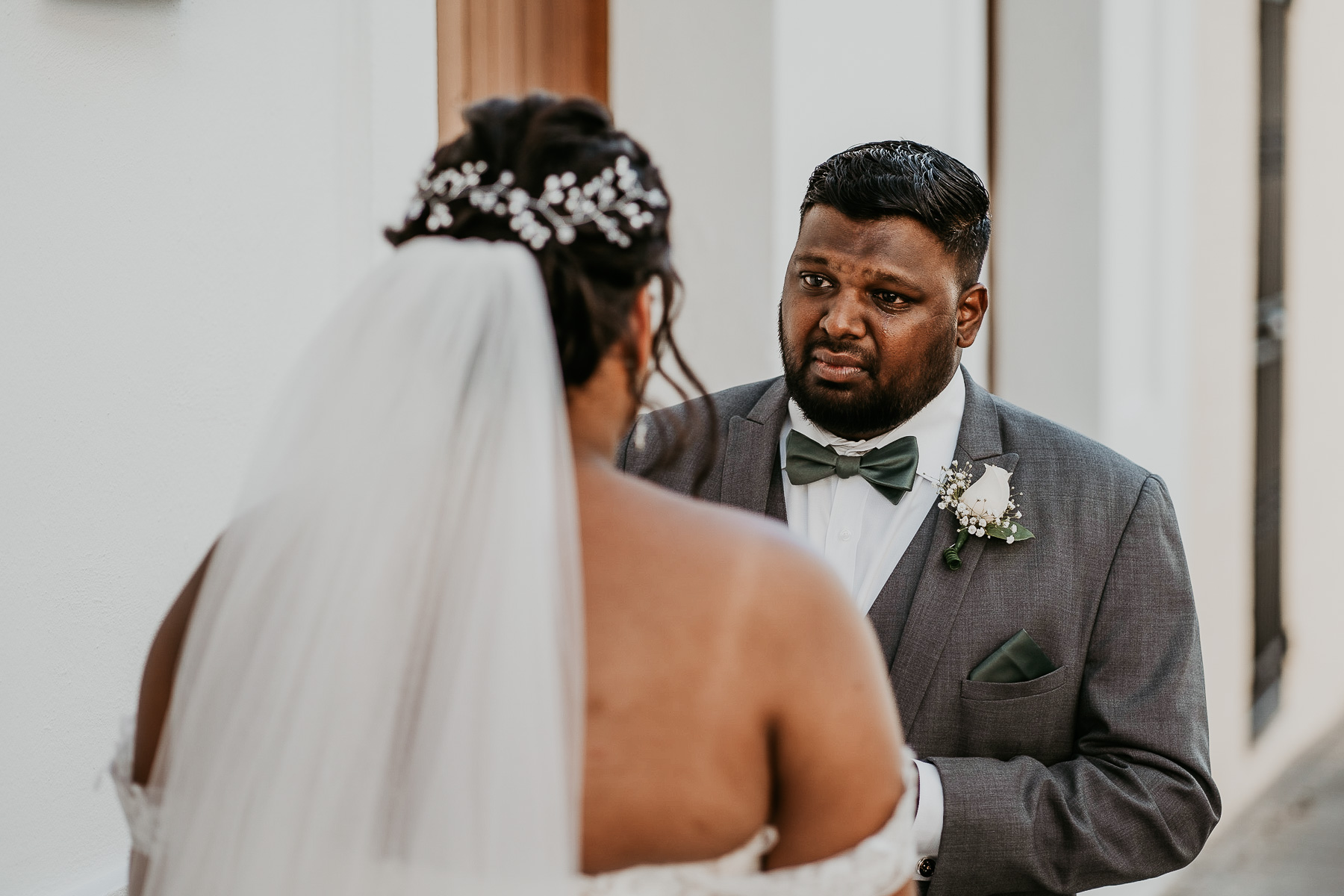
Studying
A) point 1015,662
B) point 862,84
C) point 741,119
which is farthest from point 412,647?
point 862,84

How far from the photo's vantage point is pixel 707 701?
1.41m

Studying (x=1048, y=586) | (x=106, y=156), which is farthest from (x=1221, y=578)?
(x=106, y=156)

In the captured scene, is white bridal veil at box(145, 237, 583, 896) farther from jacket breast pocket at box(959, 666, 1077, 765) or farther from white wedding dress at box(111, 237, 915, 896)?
jacket breast pocket at box(959, 666, 1077, 765)

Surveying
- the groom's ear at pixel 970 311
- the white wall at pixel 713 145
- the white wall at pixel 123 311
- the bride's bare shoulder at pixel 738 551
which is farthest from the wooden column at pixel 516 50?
the bride's bare shoulder at pixel 738 551

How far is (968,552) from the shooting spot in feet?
7.81

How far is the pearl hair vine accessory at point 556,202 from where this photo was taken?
1.49 m

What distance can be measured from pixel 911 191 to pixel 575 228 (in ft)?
3.68

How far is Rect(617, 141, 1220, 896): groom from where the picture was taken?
88.4 inches

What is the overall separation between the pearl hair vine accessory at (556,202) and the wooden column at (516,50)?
1.57m

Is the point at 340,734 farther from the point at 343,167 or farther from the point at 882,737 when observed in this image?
the point at 343,167

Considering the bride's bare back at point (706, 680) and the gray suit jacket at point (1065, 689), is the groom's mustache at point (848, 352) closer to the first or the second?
the gray suit jacket at point (1065, 689)

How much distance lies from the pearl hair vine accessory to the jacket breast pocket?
3.73 feet

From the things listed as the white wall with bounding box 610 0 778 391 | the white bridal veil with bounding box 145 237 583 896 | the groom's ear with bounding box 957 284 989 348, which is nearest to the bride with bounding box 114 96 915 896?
the white bridal veil with bounding box 145 237 583 896

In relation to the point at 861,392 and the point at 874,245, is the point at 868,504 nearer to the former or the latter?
the point at 861,392
